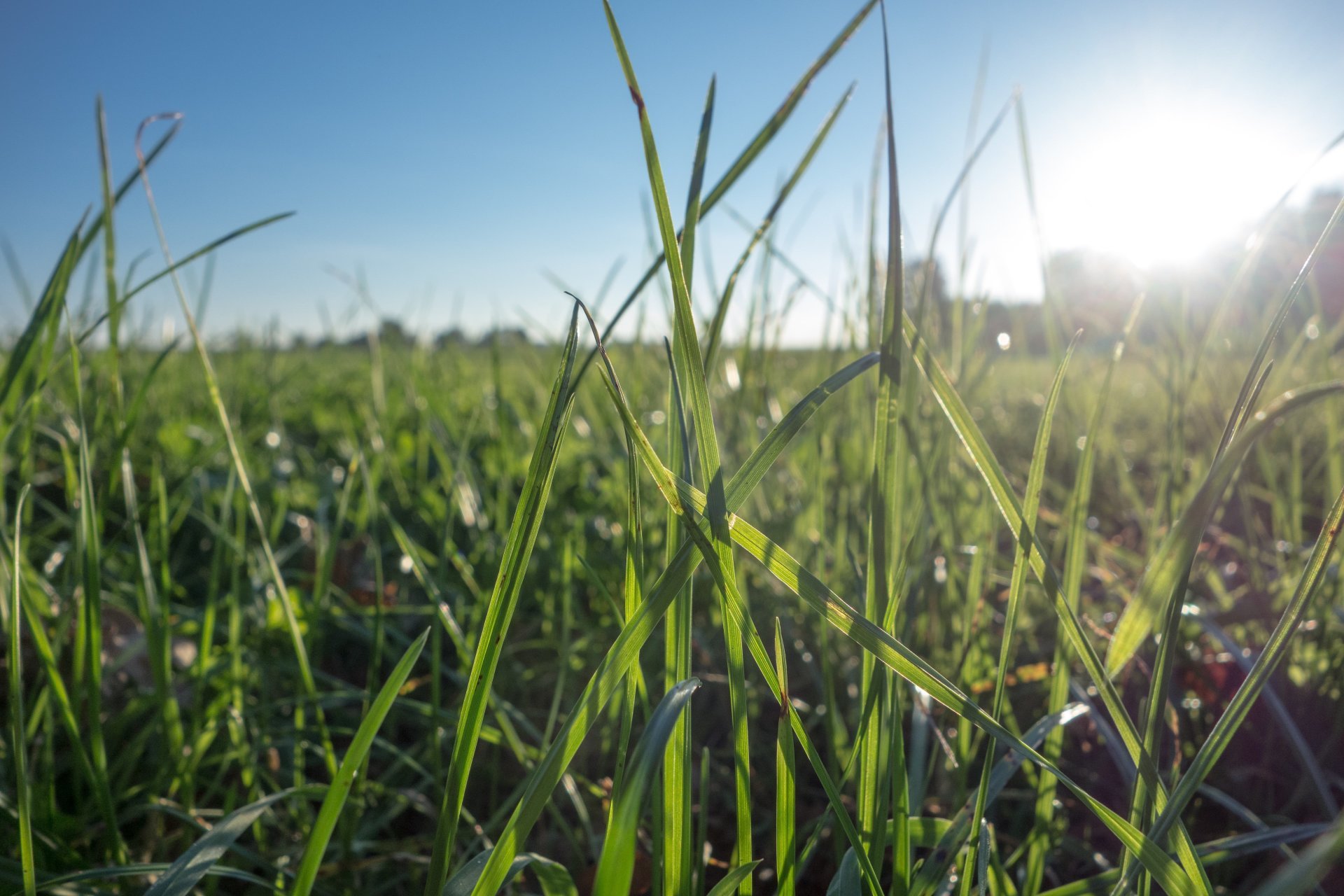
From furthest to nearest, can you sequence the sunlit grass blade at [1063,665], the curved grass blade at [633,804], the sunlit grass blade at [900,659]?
the sunlit grass blade at [1063,665], the sunlit grass blade at [900,659], the curved grass blade at [633,804]

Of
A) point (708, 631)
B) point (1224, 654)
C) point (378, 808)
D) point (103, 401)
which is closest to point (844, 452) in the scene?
point (708, 631)

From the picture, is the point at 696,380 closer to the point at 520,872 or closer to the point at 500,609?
the point at 500,609

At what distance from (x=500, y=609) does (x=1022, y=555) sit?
0.25 m

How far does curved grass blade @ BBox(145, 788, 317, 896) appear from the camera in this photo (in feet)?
1.13

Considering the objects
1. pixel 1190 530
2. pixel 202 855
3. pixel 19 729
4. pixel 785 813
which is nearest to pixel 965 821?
pixel 785 813

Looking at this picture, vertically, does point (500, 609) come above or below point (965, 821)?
above

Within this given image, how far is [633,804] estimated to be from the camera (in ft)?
0.71

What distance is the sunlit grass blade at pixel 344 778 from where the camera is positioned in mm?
295

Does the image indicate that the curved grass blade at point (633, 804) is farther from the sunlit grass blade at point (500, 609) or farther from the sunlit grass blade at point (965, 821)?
the sunlit grass blade at point (965, 821)

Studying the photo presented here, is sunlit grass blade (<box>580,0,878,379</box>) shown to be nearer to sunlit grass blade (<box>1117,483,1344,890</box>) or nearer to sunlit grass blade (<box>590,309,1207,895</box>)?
sunlit grass blade (<box>590,309,1207,895</box>)

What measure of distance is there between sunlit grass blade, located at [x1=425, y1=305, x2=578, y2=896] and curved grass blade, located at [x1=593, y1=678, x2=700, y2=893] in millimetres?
85

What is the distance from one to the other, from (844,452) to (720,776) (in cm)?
49

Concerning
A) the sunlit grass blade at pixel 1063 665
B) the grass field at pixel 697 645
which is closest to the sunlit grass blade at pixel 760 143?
the grass field at pixel 697 645

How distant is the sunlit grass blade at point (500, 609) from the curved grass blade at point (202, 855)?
11cm
